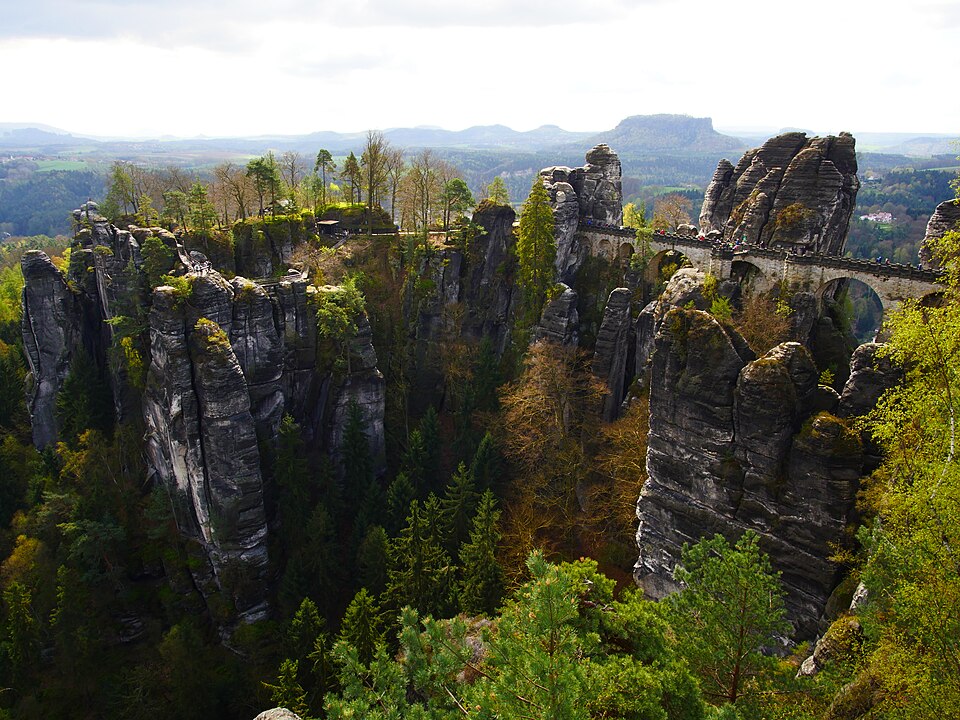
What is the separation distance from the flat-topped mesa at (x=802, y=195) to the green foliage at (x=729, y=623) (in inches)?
1281

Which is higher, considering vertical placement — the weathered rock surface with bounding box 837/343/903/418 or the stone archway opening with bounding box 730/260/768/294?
the stone archway opening with bounding box 730/260/768/294

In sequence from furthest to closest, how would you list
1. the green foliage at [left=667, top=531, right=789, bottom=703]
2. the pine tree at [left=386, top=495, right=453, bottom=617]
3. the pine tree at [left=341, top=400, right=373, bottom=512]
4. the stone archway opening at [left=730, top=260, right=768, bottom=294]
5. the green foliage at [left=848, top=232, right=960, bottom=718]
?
the pine tree at [left=341, top=400, right=373, bottom=512]
the stone archway opening at [left=730, top=260, right=768, bottom=294]
the pine tree at [left=386, top=495, right=453, bottom=617]
the green foliage at [left=667, top=531, right=789, bottom=703]
the green foliage at [left=848, top=232, right=960, bottom=718]

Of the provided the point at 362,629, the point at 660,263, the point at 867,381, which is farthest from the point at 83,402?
the point at 867,381

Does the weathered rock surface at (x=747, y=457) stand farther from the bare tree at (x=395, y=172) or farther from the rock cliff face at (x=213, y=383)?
the bare tree at (x=395, y=172)

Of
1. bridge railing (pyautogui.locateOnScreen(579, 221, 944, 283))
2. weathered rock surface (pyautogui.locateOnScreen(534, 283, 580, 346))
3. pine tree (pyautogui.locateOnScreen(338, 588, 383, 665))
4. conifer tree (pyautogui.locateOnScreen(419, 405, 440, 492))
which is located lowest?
pine tree (pyautogui.locateOnScreen(338, 588, 383, 665))

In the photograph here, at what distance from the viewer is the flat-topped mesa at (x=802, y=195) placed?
137ft

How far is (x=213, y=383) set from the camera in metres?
38.2

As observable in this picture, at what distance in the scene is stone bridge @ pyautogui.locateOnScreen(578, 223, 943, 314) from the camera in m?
35.5

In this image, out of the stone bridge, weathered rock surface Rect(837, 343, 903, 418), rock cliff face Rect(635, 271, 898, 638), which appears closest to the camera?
weathered rock surface Rect(837, 343, 903, 418)

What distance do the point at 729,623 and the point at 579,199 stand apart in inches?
1834

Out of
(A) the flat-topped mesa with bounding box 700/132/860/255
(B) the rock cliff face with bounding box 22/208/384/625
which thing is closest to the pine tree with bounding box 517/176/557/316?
(B) the rock cliff face with bounding box 22/208/384/625

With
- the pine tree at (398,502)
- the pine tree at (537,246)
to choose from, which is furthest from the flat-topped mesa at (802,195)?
the pine tree at (398,502)

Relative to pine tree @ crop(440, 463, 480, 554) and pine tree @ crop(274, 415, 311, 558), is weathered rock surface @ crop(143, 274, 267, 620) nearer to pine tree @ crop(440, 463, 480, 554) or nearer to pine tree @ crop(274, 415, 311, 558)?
pine tree @ crop(274, 415, 311, 558)

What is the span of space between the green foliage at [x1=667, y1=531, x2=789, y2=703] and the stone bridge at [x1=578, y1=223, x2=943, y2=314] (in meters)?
19.6
